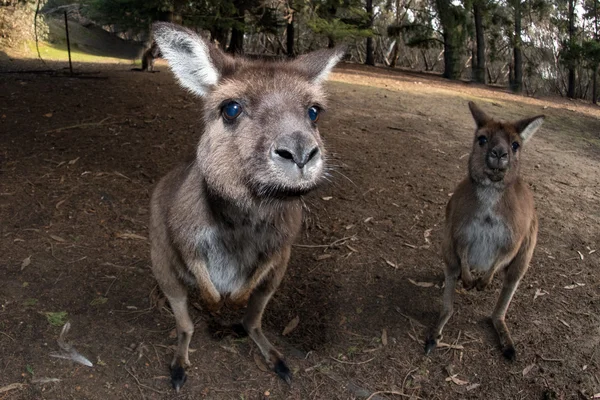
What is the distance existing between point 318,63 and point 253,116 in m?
0.69

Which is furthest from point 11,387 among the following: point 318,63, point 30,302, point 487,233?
point 487,233

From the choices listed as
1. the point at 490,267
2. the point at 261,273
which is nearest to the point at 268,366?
the point at 261,273

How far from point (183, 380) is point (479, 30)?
1554 centimetres

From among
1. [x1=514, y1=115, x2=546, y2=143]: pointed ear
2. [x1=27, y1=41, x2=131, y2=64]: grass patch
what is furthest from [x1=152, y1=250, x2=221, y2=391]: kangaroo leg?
[x1=27, y1=41, x2=131, y2=64]: grass patch

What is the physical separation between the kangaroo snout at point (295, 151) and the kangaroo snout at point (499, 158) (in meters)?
2.06

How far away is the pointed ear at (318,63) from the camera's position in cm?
312

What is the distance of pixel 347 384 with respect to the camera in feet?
12.1

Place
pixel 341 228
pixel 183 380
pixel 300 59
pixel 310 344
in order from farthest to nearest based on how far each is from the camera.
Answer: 1. pixel 341 228
2. pixel 310 344
3. pixel 183 380
4. pixel 300 59

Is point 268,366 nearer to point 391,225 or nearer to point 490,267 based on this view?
point 490,267

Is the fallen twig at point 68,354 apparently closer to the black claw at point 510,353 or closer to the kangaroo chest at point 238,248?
the kangaroo chest at point 238,248

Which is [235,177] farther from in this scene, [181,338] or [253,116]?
[181,338]

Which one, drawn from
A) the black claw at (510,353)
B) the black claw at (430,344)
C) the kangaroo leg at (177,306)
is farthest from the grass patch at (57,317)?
the black claw at (510,353)

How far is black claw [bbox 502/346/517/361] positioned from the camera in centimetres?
396

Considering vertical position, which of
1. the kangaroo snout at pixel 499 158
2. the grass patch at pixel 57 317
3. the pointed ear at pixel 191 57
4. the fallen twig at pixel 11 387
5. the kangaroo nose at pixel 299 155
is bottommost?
the fallen twig at pixel 11 387
